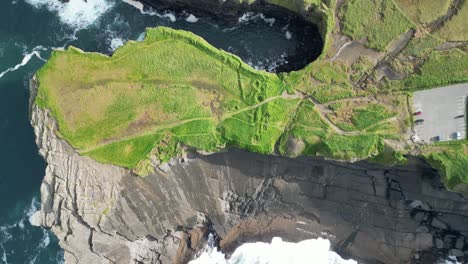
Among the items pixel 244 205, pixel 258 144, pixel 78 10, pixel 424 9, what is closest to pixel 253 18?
pixel 258 144

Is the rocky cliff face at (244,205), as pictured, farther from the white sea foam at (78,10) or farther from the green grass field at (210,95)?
the white sea foam at (78,10)

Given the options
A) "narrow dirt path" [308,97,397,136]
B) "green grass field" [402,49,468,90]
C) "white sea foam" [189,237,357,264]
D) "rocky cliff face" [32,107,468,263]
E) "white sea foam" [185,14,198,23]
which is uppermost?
"white sea foam" [185,14,198,23]

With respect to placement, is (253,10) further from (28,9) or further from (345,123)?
(28,9)

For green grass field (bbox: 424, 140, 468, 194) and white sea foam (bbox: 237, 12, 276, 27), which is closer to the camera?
green grass field (bbox: 424, 140, 468, 194)

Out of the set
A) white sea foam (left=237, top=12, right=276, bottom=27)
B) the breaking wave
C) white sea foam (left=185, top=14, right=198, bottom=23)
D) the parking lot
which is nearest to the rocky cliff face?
the breaking wave

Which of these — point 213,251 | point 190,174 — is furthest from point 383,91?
point 213,251

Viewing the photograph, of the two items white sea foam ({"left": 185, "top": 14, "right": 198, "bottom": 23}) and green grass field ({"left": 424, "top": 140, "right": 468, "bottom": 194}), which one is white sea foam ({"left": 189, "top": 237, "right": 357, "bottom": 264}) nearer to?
green grass field ({"left": 424, "top": 140, "right": 468, "bottom": 194})

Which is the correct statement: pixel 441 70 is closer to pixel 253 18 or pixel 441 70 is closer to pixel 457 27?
pixel 457 27
